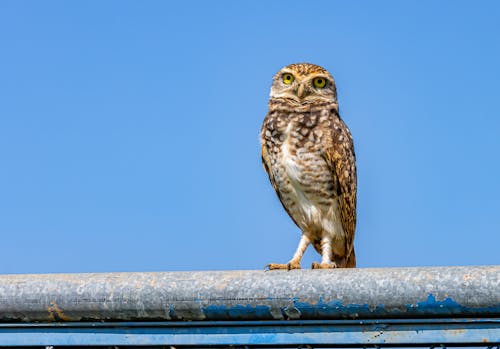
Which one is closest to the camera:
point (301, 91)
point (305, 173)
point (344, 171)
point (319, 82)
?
point (305, 173)

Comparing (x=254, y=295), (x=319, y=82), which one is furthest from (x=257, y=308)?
(x=319, y=82)

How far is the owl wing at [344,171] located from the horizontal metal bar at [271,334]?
439cm

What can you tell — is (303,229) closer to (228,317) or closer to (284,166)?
(284,166)

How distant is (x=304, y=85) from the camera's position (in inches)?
280

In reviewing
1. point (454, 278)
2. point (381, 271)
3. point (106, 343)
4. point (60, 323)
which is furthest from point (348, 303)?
point (60, 323)

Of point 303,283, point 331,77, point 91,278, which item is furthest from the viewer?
point 331,77

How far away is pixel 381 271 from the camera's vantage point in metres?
2.12

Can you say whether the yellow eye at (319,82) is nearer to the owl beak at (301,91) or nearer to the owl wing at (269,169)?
the owl beak at (301,91)

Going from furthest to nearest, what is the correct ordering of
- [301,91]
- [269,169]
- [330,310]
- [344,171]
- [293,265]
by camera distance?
[301,91] < [269,169] < [344,171] < [293,265] < [330,310]

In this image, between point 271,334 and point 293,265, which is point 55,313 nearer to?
point 271,334

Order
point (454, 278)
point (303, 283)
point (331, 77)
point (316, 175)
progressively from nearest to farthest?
point (454, 278) < point (303, 283) < point (316, 175) < point (331, 77)

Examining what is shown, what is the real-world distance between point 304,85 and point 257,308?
5.04 m

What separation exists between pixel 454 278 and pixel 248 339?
56cm

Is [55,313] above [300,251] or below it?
below
